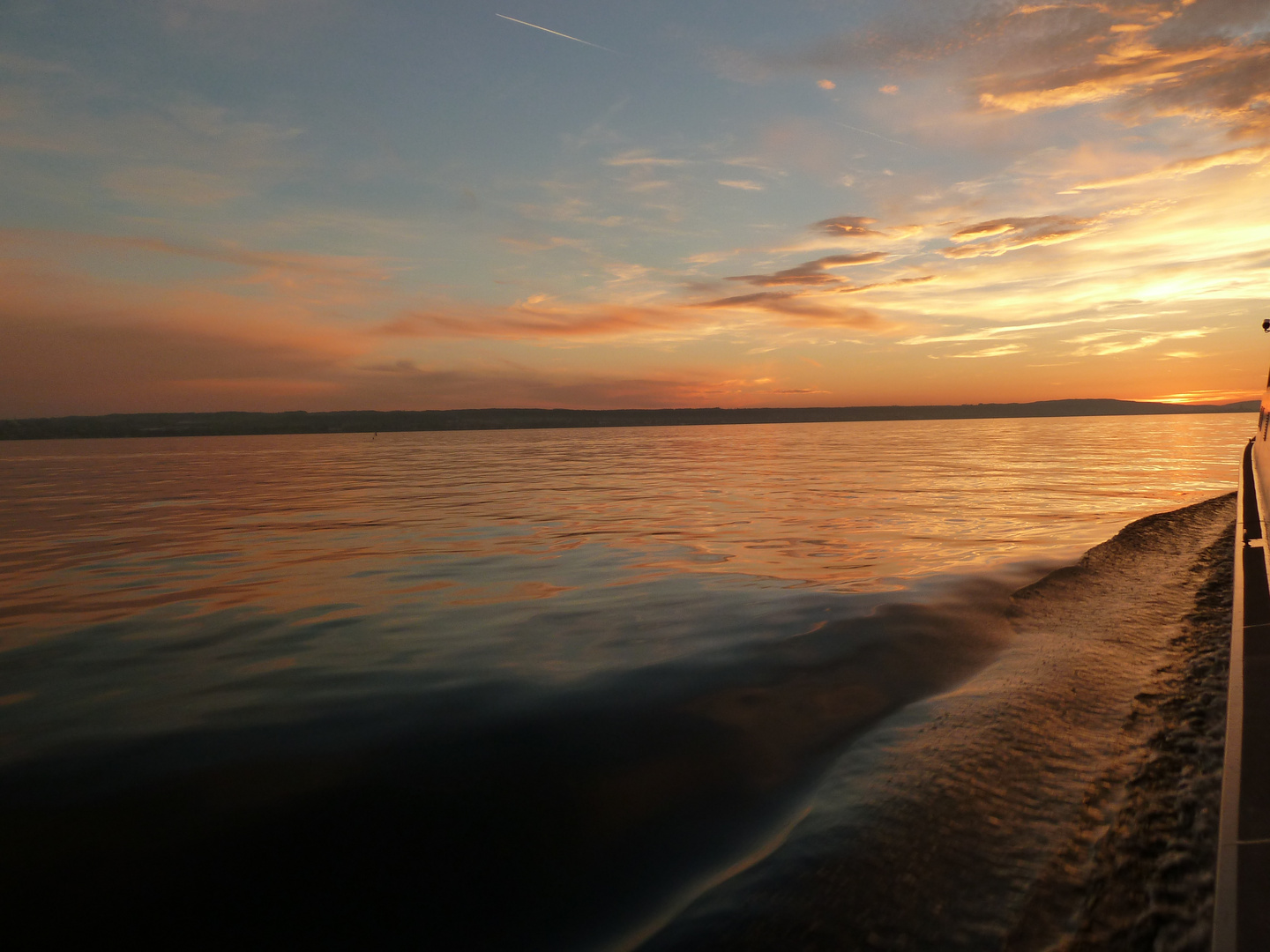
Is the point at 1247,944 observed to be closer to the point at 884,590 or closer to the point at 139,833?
the point at 139,833

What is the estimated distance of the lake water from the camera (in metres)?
3.30

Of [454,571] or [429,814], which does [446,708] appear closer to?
[429,814]

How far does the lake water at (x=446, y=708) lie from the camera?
130 inches

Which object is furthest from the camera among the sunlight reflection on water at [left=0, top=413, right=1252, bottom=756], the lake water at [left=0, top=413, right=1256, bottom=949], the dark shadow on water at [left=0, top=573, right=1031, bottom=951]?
the sunlight reflection on water at [left=0, top=413, right=1252, bottom=756]

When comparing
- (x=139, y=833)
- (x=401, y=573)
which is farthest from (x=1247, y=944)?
(x=401, y=573)

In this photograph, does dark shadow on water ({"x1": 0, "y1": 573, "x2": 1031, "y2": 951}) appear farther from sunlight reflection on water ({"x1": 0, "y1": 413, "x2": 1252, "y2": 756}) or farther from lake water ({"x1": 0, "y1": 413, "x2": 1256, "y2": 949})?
sunlight reflection on water ({"x1": 0, "y1": 413, "x2": 1252, "y2": 756})

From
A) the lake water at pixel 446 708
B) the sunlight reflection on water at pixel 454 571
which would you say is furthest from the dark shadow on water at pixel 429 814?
the sunlight reflection on water at pixel 454 571

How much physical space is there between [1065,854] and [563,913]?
2.30 meters

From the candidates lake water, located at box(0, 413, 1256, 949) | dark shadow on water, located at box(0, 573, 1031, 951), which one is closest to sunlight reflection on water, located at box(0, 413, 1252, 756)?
lake water, located at box(0, 413, 1256, 949)

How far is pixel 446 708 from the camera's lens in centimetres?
511

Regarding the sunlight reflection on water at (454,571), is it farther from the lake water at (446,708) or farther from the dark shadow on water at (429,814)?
the dark shadow on water at (429,814)

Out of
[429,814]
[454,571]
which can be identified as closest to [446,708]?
[429,814]

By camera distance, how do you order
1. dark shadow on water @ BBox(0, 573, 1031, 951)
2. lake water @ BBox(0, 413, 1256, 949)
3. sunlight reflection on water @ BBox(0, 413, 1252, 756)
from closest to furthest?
dark shadow on water @ BBox(0, 573, 1031, 951), lake water @ BBox(0, 413, 1256, 949), sunlight reflection on water @ BBox(0, 413, 1252, 756)

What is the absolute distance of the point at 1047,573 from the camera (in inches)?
365
